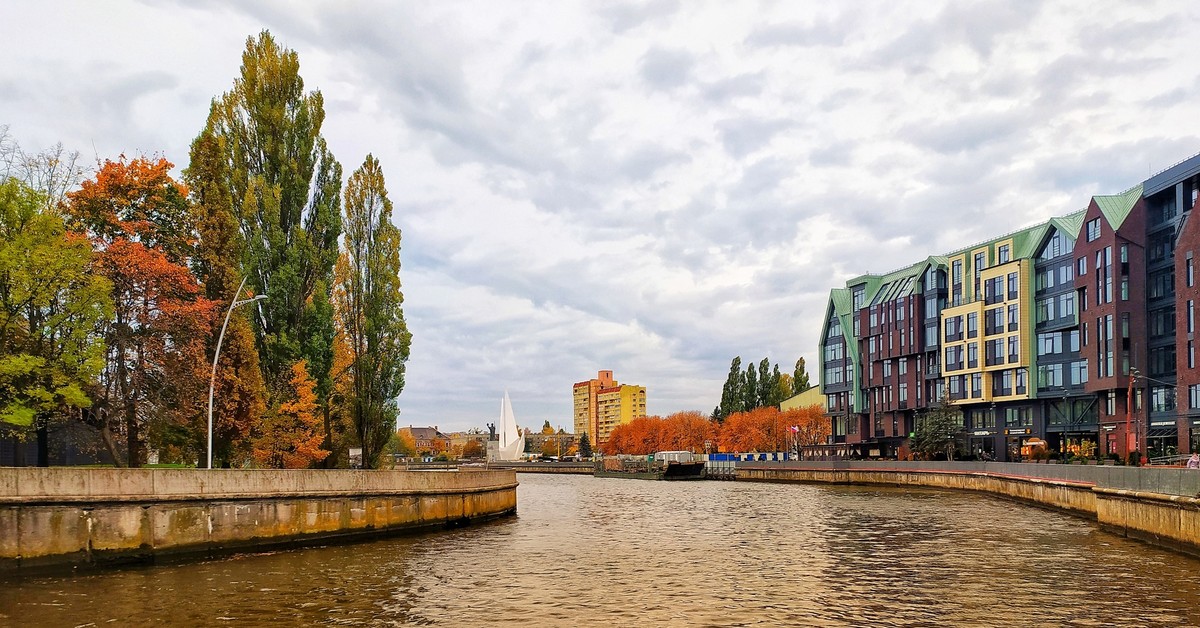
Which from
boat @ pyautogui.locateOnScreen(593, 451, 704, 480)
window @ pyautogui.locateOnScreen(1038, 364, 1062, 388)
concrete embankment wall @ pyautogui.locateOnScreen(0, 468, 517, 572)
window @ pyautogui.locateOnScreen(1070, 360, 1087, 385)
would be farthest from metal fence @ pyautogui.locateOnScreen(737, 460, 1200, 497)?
concrete embankment wall @ pyautogui.locateOnScreen(0, 468, 517, 572)

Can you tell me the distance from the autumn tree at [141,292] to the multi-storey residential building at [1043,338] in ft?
191

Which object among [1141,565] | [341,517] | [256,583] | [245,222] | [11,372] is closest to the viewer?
[256,583]

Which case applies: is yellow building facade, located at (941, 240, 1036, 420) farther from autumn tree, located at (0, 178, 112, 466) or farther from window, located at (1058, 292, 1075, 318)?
autumn tree, located at (0, 178, 112, 466)

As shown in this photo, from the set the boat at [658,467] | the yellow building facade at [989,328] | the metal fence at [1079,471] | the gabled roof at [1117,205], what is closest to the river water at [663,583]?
the metal fence at [1079,471]

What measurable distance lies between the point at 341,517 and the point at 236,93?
23.6 metres

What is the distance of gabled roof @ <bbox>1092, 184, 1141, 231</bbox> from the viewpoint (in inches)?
3226

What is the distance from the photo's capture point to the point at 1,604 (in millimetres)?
21875

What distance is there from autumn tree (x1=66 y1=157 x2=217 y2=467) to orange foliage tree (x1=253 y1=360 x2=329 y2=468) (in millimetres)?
4794

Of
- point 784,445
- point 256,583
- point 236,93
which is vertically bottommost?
point 784,445

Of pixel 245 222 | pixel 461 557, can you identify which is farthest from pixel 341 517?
pixel 245 222

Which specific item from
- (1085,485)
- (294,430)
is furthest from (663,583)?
(1085,485)

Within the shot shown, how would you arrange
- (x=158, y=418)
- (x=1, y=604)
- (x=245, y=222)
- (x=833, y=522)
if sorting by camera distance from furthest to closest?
(x=833, y=522), (x=245, y=222), (x=158, y=418), (x=1, y=604)

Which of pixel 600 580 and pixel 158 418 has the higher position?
pixel 158 418

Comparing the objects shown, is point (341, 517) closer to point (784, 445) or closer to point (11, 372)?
point (11, 372)
